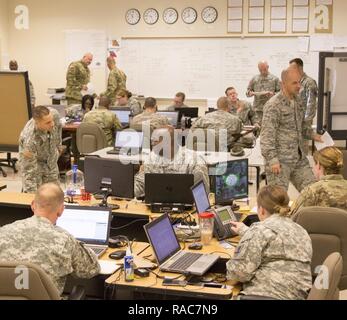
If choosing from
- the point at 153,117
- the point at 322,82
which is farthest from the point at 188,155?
the point at 153,117

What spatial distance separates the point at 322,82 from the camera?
289 inches

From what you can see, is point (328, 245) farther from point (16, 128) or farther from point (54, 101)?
point (54, 101)

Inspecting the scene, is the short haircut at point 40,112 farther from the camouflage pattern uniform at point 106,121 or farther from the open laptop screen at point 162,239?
the camouflage pattern uniform at point 106,121

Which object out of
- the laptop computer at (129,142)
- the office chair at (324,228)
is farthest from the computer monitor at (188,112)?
the office chair at (324,228)

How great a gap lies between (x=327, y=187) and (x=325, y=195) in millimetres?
67

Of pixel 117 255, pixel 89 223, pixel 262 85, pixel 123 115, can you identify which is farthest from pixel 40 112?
pixel 262 85

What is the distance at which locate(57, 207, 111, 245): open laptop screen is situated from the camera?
4195 millimetres

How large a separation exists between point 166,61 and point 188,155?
24.2ft

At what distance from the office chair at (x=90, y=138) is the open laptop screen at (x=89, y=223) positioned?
14.1 ft

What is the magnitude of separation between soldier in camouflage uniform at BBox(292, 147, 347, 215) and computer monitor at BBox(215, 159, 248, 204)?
82 centimetres

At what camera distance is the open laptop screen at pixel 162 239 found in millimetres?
3809

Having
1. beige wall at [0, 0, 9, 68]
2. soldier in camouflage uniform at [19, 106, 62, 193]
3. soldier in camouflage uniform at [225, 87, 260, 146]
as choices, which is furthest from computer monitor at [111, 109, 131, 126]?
beige wall at [0, 0, 9, 68]

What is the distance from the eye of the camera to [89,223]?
422 centimetres

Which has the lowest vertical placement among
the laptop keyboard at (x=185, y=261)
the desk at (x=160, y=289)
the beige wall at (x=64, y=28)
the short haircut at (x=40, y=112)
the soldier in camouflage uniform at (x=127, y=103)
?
the desk at (x=160, y=289)
